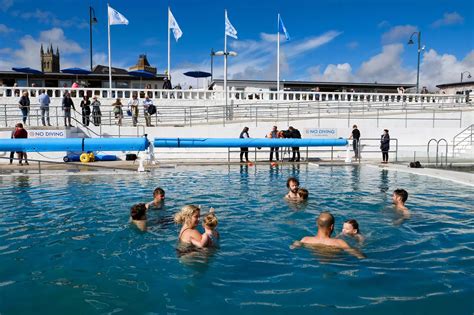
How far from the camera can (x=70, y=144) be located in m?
16.6

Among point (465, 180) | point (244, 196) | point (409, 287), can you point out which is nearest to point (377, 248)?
point (409, 287)

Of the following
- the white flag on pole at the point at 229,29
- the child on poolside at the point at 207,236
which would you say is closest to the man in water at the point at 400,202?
the child on poolside at the point at 207,236

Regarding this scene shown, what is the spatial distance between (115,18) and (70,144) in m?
18.7

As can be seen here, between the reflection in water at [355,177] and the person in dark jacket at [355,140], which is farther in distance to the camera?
the person in dark jacket at [355,140]

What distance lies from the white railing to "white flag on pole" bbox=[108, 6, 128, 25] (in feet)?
19.7

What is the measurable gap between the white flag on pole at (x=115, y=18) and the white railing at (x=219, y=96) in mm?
6012

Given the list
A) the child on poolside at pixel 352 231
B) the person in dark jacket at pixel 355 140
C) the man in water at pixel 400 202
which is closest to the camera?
the child on poolside at pixel 352 231

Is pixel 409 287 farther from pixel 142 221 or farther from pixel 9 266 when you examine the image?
pixel 9 266

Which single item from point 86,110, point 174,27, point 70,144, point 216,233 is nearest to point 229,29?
point 174,27

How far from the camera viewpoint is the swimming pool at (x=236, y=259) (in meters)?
5.19

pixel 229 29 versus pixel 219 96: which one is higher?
pixel 229 29

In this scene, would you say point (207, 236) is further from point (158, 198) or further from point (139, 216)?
point (158, 198)

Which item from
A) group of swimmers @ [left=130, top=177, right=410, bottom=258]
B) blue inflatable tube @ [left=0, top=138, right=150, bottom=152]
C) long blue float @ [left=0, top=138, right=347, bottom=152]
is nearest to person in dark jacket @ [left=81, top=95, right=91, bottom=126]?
long blue float @ [left=0, top=138, right=347, bottom=152]

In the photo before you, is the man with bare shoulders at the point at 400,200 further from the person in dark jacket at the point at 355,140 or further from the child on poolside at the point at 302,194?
the person in dark jacket at the point at 355,140
